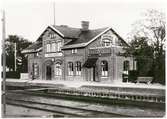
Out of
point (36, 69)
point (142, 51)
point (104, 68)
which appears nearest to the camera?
point (142, 51)

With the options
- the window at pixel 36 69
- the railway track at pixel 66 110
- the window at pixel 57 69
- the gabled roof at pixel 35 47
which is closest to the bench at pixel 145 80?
the window at pixel 57 69

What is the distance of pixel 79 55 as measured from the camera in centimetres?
3459

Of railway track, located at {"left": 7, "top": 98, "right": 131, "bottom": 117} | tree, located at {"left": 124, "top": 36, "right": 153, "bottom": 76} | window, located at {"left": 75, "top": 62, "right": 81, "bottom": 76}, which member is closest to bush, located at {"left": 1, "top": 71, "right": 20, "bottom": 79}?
window, located at {"left": 75, "top": 62, "right": 81, "bottom": 76}

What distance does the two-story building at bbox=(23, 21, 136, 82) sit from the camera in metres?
31.7

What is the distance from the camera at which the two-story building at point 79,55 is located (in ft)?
104

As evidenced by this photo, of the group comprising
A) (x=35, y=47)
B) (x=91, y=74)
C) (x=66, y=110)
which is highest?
(x=35, y=47)

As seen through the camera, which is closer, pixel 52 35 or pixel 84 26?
pixel 84 26

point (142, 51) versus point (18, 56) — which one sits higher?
point (142, 51)

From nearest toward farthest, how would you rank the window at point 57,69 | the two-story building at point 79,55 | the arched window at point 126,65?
the two-story building at point 79,55 < the arched window at point 126,65 < the window at point 57,69

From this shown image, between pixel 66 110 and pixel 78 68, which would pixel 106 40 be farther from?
pixel 66 110

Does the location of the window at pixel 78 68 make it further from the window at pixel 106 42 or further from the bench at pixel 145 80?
the bench at pixel 145 80

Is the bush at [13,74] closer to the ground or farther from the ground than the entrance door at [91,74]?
closer to the ground

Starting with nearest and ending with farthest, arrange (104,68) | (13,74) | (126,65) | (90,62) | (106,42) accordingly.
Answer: (104,68) < (90,62) < (126,65) < (106,42) < (13,74)

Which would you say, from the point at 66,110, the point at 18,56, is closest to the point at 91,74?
the point at 18,56
